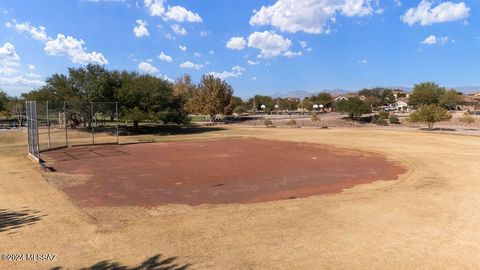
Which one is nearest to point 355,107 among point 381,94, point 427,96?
point 427,96

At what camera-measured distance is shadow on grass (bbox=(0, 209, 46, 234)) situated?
8.34 meters

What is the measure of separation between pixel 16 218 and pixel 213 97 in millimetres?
52494

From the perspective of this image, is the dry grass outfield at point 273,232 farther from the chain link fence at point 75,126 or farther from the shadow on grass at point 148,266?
the chain link fence at point 75,126

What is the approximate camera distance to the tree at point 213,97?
60844mm

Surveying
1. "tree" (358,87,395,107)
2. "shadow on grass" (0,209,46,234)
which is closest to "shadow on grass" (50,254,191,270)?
"shadow on grass" (0,209,46,234)

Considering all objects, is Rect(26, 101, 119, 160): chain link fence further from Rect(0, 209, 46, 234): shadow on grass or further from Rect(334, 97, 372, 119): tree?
Rect(334, 97, 372, 119): tree

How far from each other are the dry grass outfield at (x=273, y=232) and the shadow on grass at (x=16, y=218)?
12 centimetres

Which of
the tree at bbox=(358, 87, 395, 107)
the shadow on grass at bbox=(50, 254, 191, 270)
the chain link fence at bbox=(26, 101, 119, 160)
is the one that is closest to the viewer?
the shadow on grass at bbox=(50, 254, 191, 270)

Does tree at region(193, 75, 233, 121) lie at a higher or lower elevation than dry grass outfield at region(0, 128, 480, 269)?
higher

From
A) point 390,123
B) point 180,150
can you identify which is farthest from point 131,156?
point 390,123

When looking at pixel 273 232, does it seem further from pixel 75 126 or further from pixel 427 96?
pixel 427 96

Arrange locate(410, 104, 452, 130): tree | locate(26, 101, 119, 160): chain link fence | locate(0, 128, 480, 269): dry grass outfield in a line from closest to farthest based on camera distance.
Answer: locate(0, 128, 480, 269): dry grass outfield, locate(26, 101, 119, 160): chain link fence, locate(410, 104, 452, 130): tree

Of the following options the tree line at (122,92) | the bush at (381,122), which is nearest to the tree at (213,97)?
the tree line at (122,92)

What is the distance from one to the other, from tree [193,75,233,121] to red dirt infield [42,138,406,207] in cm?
3669
